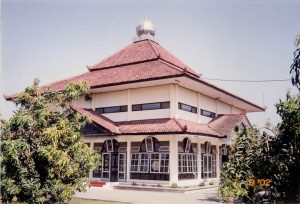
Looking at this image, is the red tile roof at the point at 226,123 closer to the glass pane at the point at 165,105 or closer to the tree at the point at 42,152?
the glass pane at the point at 165,105

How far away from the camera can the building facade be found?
20781mm

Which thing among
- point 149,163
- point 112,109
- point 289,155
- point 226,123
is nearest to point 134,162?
point 149,163

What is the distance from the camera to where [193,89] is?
23609 mm

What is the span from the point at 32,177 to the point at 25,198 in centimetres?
77

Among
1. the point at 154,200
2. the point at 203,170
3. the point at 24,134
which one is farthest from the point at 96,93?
the point at 24,134

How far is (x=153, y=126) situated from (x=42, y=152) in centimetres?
1091

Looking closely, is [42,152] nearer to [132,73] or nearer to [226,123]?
[132,73]

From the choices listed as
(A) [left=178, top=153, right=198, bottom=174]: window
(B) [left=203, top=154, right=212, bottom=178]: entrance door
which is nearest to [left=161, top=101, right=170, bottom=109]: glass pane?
(A) [left=178, top=153, right=198, bottom=174]: window

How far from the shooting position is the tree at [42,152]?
1057 cm

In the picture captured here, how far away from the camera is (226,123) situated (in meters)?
24.8

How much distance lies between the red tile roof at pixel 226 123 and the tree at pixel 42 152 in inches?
534

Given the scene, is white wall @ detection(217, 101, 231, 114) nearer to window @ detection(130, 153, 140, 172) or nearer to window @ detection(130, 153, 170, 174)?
window @ detection(130, 153, 170, 174)

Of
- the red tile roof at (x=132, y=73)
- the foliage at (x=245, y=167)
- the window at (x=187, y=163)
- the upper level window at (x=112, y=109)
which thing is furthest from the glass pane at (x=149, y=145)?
the foliage at (x=245, y=167)

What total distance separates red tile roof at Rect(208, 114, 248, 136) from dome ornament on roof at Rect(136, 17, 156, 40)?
9.11 m
